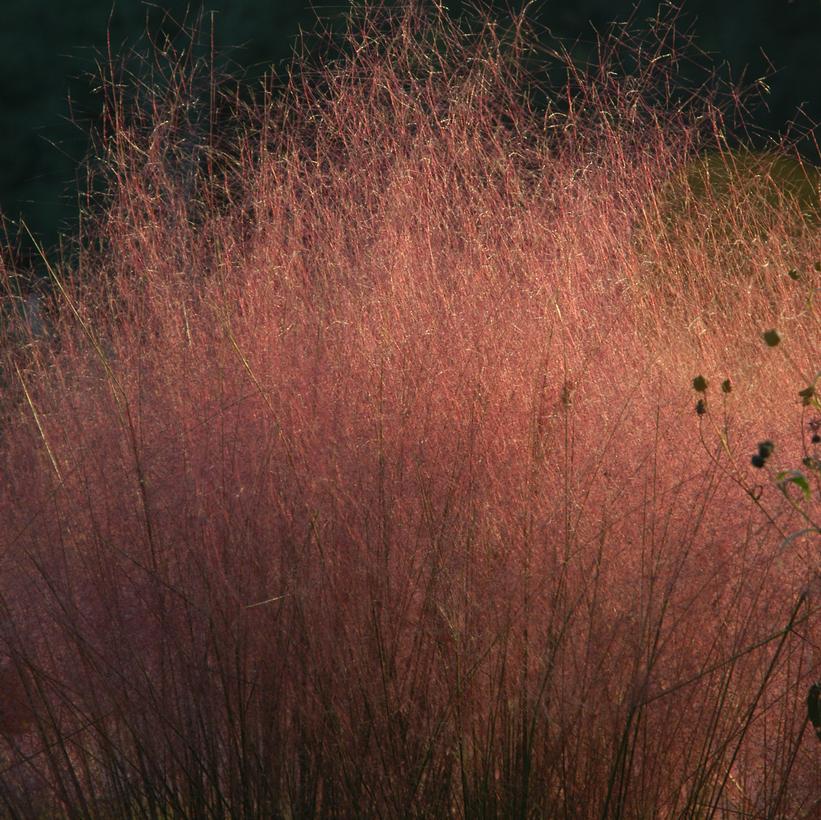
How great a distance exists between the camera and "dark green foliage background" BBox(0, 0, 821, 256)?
5.73m

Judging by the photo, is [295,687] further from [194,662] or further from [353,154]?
[353,154]

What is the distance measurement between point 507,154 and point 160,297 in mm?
904

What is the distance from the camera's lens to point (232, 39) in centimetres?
573

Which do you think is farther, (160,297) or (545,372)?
(160,297)

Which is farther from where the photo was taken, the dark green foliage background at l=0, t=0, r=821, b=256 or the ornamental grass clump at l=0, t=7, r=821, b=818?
the dark green foliage background at l=0, t=0, r=821, b=256

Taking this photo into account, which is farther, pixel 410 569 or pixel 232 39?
pixel 232 39

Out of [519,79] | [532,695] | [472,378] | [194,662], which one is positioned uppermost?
[519,79]

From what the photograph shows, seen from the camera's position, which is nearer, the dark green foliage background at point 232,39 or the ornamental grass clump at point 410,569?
the ornamental grass clump at point 410,569

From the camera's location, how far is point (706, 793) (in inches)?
63.6

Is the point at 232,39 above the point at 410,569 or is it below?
below

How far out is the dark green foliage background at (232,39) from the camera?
573 centimetres

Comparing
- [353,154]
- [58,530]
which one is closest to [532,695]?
[58,530]

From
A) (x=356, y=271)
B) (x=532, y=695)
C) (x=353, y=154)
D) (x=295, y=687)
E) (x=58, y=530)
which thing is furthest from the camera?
(x=353, y=154)

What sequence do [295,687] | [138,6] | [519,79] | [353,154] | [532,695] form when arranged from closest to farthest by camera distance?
1. [532,695]
2. [295,687]
3. [353,154]
4. [519,79]
5. [138,6]
